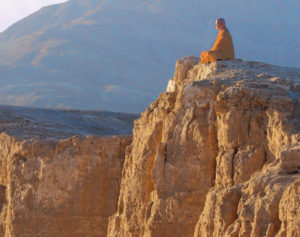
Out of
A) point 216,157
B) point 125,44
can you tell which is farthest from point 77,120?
point 125,44

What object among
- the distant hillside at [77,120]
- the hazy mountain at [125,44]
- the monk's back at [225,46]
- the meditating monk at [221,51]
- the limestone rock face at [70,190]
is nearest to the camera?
the meditating monk at [221,51]

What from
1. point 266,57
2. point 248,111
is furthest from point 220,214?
point 266,57

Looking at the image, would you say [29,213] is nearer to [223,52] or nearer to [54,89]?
[223,52]

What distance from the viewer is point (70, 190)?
16.1 meters

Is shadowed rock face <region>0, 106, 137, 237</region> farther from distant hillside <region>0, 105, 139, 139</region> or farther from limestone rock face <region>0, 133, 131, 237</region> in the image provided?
distant hillside <region>0, 105, 139, 139</region>

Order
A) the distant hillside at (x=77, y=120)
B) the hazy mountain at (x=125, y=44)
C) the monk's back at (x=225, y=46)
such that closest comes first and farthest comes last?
the monk's back at (x=225, y=46) → the distant hillside at (x=77, y=120) → the hazy mountain at (x=125, y=44)

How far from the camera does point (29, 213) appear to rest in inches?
634

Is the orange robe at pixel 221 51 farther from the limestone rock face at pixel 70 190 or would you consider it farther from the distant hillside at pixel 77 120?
the distant hillside at pixel 77 120

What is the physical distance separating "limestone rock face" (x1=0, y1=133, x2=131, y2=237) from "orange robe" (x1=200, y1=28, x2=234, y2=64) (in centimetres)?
315

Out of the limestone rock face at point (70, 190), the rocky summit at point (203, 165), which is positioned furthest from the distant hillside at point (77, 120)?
the rocky summit at point (203, 165)

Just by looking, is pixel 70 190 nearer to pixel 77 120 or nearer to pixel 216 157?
pixel 216 157

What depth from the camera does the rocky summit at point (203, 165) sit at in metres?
7.48

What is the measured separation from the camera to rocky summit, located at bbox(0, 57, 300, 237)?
24.5 feet

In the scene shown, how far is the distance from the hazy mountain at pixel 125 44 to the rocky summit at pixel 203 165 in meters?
59.9
